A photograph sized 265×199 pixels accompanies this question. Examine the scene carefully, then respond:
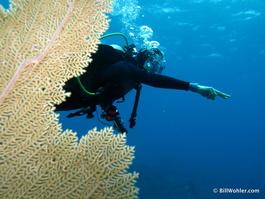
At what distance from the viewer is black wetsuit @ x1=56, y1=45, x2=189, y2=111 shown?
11.9 feet

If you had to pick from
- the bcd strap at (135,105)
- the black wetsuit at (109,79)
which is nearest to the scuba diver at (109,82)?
the black wetsuit at (109,79)

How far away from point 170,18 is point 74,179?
28129mm

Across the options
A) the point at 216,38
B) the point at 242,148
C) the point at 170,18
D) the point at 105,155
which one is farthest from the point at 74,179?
the point at 242,148

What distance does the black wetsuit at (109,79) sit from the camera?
361cm

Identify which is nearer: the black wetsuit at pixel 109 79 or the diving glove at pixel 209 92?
the diving glove at pixel 209 92

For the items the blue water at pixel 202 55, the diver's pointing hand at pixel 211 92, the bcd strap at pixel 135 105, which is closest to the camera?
the diver's pointing hand at pixel 211 92

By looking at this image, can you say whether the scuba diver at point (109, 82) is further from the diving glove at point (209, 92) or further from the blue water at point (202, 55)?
the blue water at point (202, 55)

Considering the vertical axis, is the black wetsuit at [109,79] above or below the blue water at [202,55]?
below

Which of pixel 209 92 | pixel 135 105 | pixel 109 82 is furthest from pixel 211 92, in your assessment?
pixel 109 82

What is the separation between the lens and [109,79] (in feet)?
12.0

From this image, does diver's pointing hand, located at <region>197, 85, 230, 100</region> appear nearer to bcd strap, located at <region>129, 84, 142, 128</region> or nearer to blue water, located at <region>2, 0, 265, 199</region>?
bcd strap, located at <region>129, 84, 142, 128</region>

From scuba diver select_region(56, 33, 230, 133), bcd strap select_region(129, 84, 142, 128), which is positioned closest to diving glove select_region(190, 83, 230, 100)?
scuba diver select_region(56, 33, 230, 133)

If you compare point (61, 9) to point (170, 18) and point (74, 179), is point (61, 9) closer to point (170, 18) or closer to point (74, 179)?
point (74, 179)

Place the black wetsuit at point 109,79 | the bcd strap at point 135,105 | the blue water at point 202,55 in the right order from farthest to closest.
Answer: the blue water at point 202,55, the bcd strap at point 135,105, the black wetsuit at point 109,79
